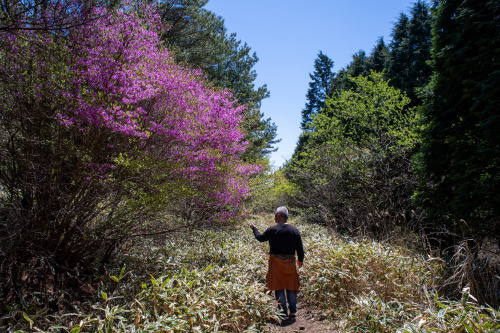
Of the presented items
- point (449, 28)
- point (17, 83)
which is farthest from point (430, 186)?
point (17, 83)

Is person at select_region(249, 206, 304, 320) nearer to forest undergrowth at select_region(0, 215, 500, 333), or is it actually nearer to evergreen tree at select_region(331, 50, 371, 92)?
forest undergrowth at select_region(0, 215, 500, 333)

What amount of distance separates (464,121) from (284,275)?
454 cm

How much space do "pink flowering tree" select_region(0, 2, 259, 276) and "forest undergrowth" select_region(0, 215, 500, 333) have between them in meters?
0.69

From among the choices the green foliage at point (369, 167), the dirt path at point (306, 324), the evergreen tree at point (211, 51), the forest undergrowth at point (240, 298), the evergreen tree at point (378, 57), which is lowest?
the dirt path at point (306, 324)

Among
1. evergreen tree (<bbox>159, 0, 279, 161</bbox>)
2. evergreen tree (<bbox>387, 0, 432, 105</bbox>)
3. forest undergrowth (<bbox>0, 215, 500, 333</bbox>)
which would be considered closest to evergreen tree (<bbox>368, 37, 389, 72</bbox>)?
evergreen tree (<bbox>387, 0, 432, 105</bbox>)

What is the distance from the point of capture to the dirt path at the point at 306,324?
3516mm

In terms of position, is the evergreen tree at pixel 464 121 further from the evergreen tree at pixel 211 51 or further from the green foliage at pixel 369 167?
the evergreen tree at pixel 211 51

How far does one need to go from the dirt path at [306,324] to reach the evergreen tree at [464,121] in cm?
304

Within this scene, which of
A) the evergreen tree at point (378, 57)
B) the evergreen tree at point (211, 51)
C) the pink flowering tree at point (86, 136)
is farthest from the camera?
the evergreen tree at point (378, 57)

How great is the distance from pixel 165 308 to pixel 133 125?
2.49m

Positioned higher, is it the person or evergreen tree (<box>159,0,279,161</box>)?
evergreen tree (<box>159,0,279,161</box>)

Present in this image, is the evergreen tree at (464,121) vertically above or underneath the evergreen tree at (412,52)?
underneath

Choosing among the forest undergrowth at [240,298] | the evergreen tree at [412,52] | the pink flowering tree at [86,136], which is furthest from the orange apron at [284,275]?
the evergreen tree at [412,52]

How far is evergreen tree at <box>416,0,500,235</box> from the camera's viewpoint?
15.3 feet
